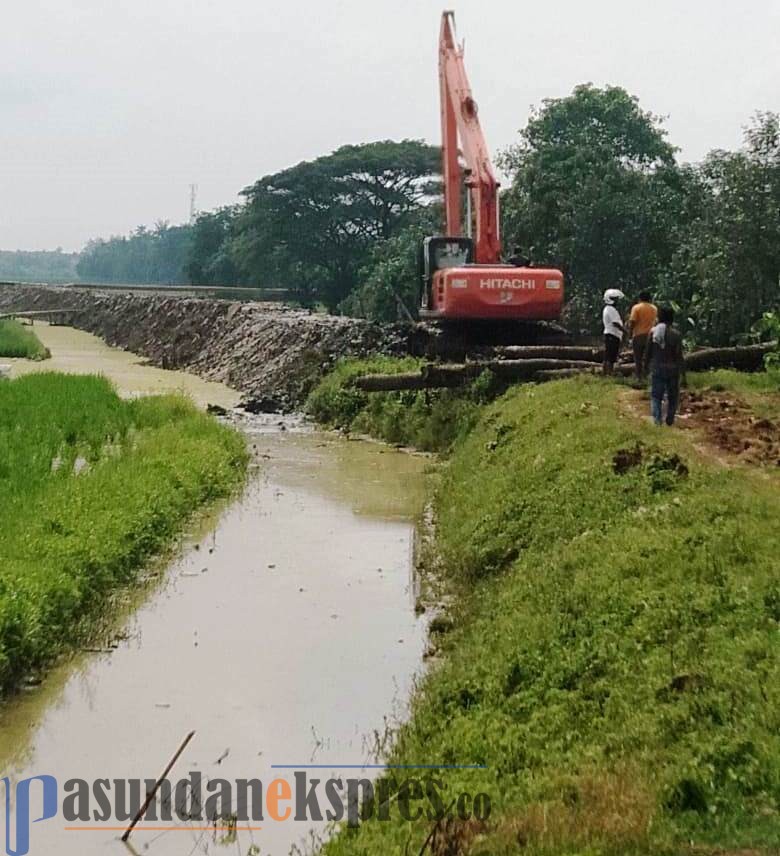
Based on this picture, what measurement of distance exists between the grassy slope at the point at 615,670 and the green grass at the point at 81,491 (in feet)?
9.63

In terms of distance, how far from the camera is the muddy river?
632 cm

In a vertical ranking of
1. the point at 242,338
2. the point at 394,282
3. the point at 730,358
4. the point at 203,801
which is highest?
the point at 394,282

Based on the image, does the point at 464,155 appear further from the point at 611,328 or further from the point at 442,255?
the point at 611,328

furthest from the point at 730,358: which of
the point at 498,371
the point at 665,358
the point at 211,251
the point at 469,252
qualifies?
the point at 211,251

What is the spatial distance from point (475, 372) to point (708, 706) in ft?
39.1

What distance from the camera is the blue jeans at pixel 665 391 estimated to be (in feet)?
35.8

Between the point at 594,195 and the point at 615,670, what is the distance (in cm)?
2112

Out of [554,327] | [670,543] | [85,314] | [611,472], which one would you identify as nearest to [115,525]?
[611,472]

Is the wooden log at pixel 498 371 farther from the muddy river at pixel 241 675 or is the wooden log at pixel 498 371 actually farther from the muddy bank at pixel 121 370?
the muddy bank at pixel 121 370

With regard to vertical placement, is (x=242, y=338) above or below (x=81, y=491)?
above

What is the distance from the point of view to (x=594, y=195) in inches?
1006

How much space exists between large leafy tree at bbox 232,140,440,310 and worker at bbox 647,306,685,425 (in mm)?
36503

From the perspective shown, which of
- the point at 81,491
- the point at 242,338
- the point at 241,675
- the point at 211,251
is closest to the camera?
the point at 241,675

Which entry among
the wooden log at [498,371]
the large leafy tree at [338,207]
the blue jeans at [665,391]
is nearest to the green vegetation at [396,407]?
the wooden log at [498,371]
